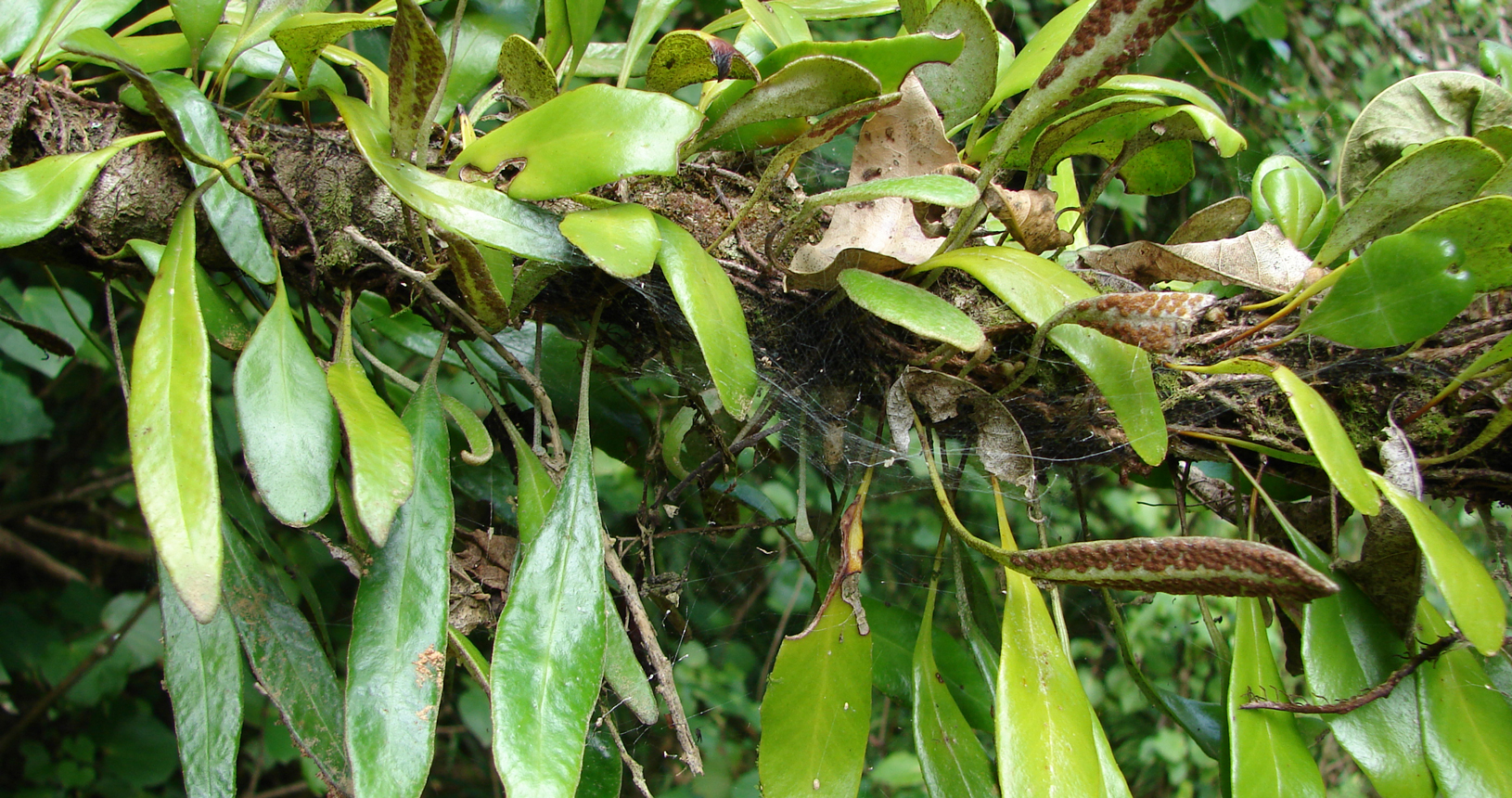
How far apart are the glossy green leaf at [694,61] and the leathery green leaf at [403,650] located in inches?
12.4

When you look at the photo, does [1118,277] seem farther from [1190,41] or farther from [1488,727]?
[1190,41]

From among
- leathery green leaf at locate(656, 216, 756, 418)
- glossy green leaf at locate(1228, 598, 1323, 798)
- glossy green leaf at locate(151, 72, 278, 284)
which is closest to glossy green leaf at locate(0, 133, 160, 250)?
glossy green leaf at locate(151, 72, 278, 284)

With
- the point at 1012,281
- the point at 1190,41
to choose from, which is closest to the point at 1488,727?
the point at 1012,281

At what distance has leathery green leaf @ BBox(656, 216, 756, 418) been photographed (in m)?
0.47

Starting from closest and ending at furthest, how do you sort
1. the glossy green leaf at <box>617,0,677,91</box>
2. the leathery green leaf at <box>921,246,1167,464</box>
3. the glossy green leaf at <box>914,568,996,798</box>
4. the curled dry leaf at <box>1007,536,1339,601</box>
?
the curled dry leaf at <box>1007,536,1339,601</box>, the leathery green leaf at <box>921,246,1167,464</box>, the glossy green leaf at <box>914,568,996,798</box>, the glossy green leaf at <box>617,0,677,91</box>

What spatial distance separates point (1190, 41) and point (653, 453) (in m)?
1.45

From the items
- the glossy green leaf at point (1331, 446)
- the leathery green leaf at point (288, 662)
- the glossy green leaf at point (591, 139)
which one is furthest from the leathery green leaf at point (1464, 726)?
the leathery green leaf at point (288, 662)

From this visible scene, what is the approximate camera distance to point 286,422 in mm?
488

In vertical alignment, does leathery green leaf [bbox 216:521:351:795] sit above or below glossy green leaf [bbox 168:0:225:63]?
below

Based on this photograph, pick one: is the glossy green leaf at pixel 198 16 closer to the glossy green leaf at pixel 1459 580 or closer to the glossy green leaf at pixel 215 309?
the glossy green leaf at pixel 215 309

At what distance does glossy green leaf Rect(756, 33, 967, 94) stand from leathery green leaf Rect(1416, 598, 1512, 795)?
526 mm

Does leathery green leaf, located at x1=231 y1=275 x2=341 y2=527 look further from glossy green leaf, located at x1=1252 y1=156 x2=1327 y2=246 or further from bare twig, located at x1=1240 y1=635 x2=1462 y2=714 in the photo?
glossy green leaf, located at x1=1252 y1=156 x2=1327 y2=246

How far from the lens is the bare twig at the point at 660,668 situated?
51 centimetres

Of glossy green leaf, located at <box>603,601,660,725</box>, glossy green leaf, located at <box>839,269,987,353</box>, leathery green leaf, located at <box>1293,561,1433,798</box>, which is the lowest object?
glossy green leaf, located at <box>603,601,660,725</box>
